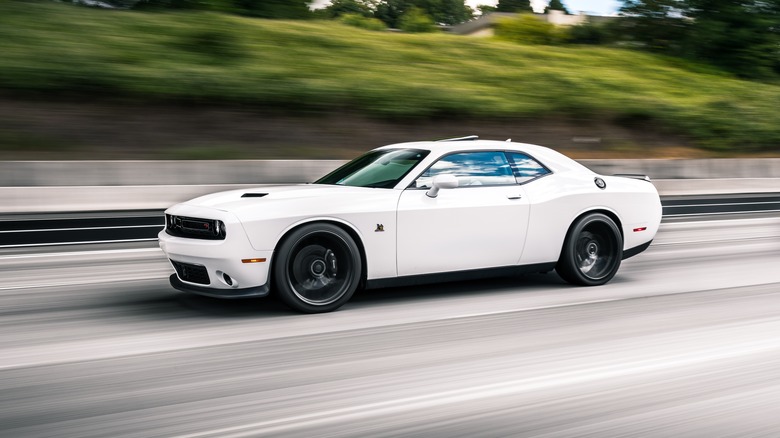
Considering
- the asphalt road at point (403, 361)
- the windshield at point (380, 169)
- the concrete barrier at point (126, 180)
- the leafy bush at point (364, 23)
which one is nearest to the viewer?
the asphalt road at point (403, 361)

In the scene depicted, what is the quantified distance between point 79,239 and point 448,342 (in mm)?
7336

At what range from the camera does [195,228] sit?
6398 millimetres

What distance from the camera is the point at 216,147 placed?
18.3m

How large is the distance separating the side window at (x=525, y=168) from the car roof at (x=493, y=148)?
0.05m

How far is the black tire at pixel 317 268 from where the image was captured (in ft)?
20.5

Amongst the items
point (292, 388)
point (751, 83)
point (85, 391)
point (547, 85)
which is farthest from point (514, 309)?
point (751, 83)

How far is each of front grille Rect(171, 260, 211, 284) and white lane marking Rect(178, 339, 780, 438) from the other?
2.39m

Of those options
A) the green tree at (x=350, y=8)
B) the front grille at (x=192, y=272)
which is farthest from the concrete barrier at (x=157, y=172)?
the green tree at (x=350, y=8)

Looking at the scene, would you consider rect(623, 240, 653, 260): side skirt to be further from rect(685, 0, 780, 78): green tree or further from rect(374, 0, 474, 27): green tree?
rect(374, 0, 474, 27): green tree

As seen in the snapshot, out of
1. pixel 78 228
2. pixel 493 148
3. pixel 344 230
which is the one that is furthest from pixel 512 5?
pixel 344 230

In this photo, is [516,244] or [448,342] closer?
[448,342]

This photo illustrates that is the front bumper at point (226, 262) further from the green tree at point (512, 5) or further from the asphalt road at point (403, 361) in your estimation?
the green tree at point (512, 5)

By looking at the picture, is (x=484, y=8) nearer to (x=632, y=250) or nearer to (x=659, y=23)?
(x=659, y=23)

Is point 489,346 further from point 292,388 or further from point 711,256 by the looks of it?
point 711,256
